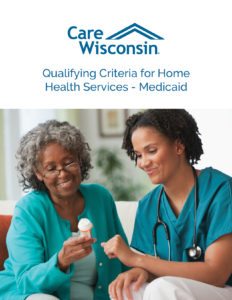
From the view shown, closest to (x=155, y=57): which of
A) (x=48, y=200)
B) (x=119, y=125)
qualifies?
(x=48, y=200)

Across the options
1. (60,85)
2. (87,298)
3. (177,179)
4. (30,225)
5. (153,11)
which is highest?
(153,11)

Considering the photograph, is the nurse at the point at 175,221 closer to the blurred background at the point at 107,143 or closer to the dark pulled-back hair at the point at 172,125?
the dark pulled-back hair at the point at 172,125

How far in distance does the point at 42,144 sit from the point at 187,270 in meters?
0.64

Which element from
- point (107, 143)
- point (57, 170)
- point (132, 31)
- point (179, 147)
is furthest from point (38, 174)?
point (107, 143)

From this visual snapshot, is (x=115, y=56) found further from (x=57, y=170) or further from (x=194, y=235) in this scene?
(x=194, y=235)

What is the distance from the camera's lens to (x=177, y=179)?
6.10 ft

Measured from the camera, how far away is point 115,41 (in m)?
2.06

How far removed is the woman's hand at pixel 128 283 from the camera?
169 centimetres

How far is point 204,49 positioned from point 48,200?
0.78 meters

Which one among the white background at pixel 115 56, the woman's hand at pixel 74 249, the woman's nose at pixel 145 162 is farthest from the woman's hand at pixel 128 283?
the white background at pixel 115 56

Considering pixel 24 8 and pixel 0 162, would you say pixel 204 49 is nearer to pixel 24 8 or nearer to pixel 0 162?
pixel 24 8

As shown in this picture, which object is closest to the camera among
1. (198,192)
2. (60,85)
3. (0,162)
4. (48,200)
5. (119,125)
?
(198,192)

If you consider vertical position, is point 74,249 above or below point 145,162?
below

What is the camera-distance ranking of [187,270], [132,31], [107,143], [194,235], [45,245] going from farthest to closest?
[107,143] < [132,31] < [45,245] < [194,235] < [187,270]
